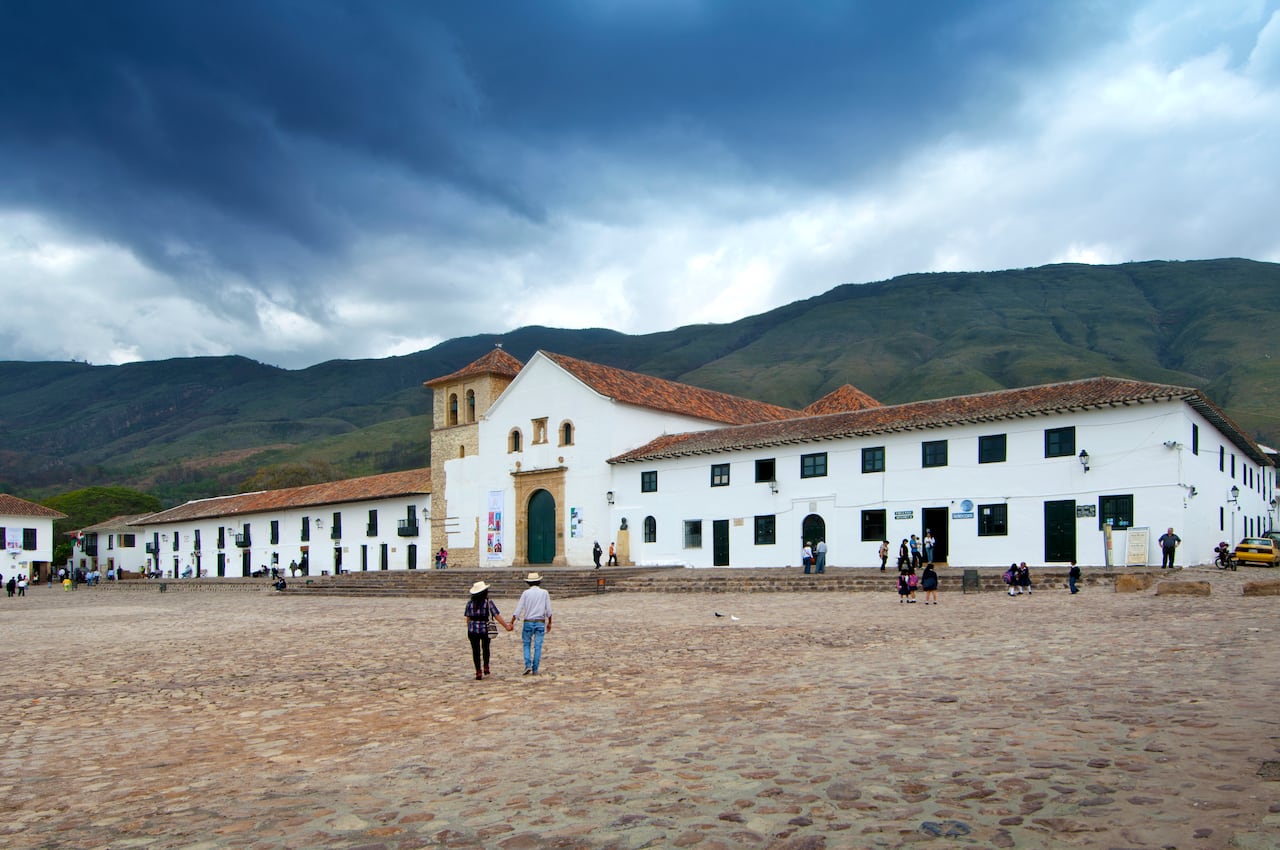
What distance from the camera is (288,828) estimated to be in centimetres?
543

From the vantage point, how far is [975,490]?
1171 inches

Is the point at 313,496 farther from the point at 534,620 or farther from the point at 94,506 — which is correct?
the point at 534,620

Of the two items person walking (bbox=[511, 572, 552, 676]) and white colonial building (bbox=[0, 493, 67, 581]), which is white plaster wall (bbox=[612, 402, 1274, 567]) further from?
white colonial building (bbox=[0, 493, 67, 581])

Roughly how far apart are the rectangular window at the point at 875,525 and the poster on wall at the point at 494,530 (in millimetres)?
17688

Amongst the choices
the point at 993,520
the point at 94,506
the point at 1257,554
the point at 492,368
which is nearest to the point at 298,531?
the point at 492,368

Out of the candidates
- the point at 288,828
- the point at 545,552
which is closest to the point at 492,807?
the point at 288,828

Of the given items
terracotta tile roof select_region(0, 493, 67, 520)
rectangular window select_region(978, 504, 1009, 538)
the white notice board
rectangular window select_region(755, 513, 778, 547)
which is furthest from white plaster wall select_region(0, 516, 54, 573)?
the white notice board

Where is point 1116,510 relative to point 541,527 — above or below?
above

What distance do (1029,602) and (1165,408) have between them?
9678 millimetres

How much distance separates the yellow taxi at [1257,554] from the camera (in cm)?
2852

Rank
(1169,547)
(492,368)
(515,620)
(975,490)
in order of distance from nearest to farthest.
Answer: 1. (515,620)
2. (1169,547)
3. (975,490)
4. (492,368)

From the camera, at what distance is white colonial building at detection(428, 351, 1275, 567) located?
2723cm

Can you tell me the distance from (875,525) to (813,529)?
87.7 inches

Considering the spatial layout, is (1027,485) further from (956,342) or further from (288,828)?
(956,342)
